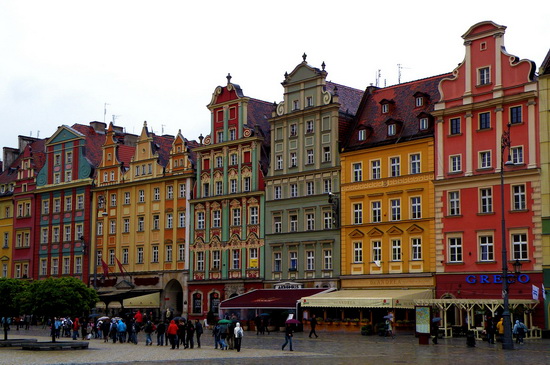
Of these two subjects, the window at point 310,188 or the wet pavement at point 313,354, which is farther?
the window at point 310,188

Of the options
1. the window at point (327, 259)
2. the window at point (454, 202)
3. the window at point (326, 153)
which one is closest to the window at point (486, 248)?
the window at point (454, 202)

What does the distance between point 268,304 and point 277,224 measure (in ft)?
27.1

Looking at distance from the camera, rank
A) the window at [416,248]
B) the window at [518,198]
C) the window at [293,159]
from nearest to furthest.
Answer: the window at [518,198] → the window at [416,248] → the window at [293,159]

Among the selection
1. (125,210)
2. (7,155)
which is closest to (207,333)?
(125,210)

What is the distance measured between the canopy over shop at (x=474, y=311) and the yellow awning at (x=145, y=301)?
3001 centimetres

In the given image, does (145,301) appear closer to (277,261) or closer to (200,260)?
(200,260)

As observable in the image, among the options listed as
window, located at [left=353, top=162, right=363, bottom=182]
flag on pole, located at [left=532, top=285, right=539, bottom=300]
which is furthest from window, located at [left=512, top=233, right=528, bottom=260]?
window, located at [left=353, top=162, right=363, bottom=182]

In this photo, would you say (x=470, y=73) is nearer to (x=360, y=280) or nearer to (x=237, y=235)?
(x=360, y=280)

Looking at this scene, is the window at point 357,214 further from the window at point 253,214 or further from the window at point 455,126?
the window at point 253,214

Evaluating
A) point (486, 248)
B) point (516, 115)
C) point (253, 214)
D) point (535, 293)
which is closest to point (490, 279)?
point (486, 248)

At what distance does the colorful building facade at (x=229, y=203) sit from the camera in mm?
72750

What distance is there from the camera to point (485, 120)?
192ft

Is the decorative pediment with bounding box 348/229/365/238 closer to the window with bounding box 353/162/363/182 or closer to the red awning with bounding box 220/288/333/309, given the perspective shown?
the window with bounding box 353/162/363/182

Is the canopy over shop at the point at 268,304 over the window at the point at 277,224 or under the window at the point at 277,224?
under
